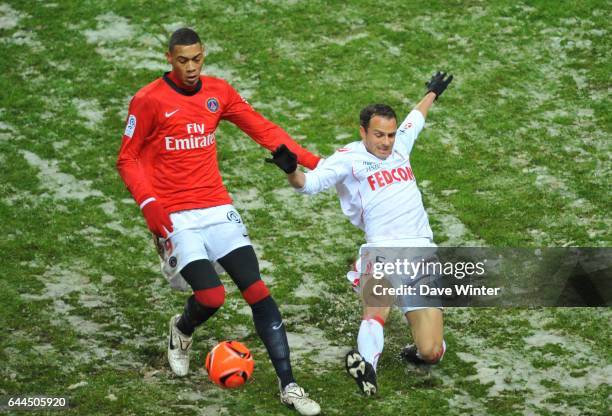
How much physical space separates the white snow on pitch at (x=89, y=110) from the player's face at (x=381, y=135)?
7.42m

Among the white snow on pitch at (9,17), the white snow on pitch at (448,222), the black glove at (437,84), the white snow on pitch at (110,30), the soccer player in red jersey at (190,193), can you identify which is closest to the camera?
the soccer player in red jersey at (190,193)

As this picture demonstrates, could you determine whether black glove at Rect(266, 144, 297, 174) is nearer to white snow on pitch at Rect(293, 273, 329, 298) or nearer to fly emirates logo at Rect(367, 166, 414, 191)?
fly emirates logo at Rect(367, 166, 414, 191)

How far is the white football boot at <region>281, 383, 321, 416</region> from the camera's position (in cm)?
925

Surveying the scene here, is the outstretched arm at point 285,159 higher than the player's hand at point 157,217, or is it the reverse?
the outstretched arm at point 285,159

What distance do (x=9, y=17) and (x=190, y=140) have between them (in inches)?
439

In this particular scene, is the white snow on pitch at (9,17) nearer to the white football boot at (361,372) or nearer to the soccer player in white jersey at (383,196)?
the soccer player in white jersey at (383,196)

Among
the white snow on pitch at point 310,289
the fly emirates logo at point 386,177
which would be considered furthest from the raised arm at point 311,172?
the white snow on pitch at point 310,289

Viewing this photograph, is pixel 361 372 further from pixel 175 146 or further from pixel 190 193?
pixel 175 146

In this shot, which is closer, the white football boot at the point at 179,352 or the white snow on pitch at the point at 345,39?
the white football boot at the point at 179,352

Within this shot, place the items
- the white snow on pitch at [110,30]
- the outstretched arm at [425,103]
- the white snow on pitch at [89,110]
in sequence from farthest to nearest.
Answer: the white snow on pitch at [110,30]
the white snow on pitch at [89,110]
the outstretched arm at [425,103]

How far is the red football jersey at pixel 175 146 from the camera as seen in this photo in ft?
31.8

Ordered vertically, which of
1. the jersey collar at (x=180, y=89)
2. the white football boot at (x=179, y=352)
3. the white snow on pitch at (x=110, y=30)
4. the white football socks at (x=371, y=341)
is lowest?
the white football boot at (x=179, y=352)

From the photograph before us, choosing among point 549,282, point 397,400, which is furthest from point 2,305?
point 549,282

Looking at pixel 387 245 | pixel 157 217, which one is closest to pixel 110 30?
pixel 157 217
